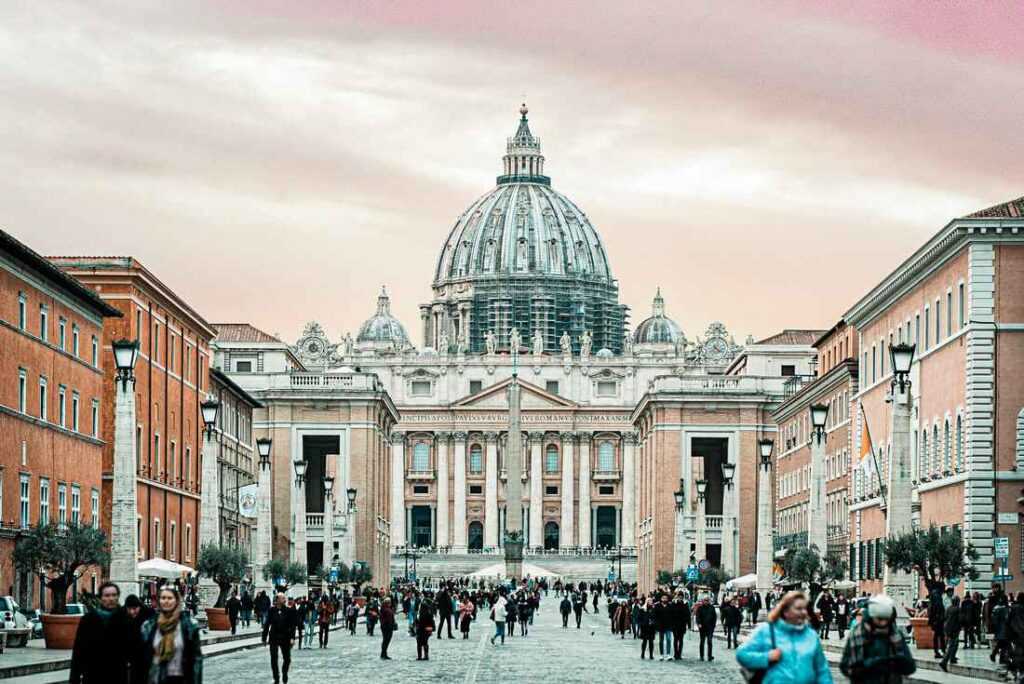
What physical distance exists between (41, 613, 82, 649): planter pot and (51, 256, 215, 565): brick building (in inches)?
1229

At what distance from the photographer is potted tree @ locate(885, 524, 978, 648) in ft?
160

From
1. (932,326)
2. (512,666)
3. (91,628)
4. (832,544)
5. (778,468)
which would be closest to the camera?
(91,628)

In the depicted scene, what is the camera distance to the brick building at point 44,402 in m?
63.4

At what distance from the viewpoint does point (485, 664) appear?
48938 mm

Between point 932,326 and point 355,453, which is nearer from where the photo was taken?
point 932,326

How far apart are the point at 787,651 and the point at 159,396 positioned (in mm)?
72723

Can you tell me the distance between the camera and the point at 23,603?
213 feet

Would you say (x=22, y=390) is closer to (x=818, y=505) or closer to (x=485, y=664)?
(x=485, y=664)

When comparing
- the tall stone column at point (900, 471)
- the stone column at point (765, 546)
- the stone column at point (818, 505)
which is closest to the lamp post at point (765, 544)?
the stone column at point (765, 546)

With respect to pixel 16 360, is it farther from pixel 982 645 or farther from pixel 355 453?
pixel 355 453

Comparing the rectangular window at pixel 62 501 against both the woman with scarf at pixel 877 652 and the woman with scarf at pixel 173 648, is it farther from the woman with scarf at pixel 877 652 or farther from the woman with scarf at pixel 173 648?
the woman with scarf at pixel 877 652

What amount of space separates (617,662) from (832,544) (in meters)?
50.9

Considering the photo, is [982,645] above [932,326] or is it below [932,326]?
below

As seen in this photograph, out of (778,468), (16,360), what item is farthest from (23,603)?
(778,468)
